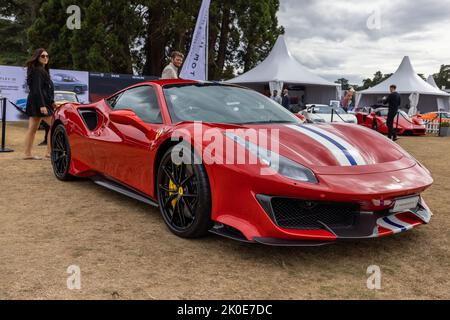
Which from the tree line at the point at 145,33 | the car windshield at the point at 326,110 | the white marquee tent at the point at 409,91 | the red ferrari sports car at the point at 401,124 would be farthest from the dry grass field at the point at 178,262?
the white marquee tent at the point at 409,91

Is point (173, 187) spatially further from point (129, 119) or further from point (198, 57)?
point (198, 57)

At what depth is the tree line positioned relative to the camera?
50.8 feet

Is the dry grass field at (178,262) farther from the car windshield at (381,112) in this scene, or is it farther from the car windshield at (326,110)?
the car windshield at (381,112)

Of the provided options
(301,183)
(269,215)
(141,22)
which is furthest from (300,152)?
(141,22)

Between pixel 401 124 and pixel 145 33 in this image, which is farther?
pixel 145 33

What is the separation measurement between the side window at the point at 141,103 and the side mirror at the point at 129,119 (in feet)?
0.21

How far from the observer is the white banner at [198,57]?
A: 32.1 feet

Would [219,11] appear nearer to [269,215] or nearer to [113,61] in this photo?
[113,61]

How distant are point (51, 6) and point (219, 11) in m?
6.83

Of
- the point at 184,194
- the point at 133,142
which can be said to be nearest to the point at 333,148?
the point at 184,194

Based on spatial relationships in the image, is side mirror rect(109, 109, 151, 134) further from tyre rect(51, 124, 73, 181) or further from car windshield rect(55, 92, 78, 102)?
car windshield rect(55, 92, 78, 102)

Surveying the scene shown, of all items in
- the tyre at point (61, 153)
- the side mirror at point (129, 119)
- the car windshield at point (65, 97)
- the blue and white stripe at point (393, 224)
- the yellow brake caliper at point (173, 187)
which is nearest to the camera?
the blue and white stripe at point (393, 224)

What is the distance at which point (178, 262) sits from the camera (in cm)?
260

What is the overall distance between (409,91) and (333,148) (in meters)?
24.2
